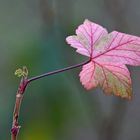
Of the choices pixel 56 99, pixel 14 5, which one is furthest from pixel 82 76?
pixel 14 5

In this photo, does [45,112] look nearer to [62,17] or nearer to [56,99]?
[56,99]

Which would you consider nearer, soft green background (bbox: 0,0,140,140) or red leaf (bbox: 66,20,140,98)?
red leaf (bbox: 66,20,140,98)

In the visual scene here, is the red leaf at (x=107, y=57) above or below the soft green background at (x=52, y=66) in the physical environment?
below

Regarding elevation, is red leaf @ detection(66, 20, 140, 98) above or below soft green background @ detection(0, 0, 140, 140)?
below

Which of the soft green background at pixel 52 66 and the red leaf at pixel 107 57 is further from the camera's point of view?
the soft green background at pixel 52 66
